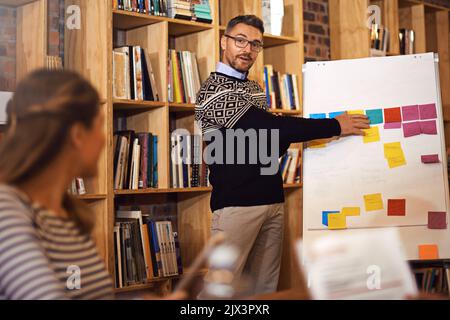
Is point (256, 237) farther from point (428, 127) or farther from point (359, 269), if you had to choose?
point (359, 269)

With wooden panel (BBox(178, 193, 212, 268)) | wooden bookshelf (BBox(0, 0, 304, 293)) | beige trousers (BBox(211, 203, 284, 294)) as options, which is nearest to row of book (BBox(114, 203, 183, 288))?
wooden bookshelf (BBox(0, 0, 304, 293))

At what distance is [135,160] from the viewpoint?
348 cm

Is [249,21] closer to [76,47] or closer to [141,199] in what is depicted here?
[76,47]

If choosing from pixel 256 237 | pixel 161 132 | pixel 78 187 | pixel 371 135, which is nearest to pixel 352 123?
pixel 371 135

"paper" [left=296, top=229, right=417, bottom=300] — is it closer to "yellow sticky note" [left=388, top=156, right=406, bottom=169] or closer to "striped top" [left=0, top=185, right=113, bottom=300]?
"striped top" [left=0, top=185, right=113, bottom=300]

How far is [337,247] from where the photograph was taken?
55.4 inches

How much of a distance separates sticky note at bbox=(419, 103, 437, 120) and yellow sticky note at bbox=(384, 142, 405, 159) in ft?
0.60

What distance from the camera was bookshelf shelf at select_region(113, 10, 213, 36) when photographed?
346 cm

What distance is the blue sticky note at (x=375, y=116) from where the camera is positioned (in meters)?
3.42

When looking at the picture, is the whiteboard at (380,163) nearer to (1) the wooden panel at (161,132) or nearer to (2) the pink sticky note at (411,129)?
(2) the pink sticky note at (411,129)

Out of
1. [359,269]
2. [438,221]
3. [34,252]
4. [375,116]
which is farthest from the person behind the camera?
[375,116]

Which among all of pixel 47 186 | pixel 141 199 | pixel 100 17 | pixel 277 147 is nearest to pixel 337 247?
pixel 47 186

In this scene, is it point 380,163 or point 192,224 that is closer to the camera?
point 380,163

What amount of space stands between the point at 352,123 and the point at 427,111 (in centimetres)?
38
